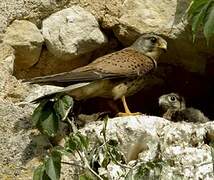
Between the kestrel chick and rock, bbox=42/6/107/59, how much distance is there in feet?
1.96

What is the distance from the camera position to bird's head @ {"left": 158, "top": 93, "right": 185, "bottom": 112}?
529 cm

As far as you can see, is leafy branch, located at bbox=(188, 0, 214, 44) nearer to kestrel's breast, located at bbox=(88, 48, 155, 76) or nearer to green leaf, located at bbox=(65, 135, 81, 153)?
green leaf, located at bbox=(65, 135, 81, 153)

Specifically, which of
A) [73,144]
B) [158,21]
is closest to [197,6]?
[73,144]

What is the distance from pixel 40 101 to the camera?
4.37 m

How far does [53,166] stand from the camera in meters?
3.64

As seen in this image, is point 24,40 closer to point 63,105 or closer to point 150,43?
point 150,43

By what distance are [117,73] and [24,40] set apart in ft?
1.86

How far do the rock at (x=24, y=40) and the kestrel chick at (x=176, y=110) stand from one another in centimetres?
87

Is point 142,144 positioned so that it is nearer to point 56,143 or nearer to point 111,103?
point 56,143

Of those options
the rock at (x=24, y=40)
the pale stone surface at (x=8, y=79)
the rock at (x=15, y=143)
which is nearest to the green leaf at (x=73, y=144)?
the rock at (x=15, y=143)

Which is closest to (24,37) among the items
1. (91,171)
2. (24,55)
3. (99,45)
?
(24,55)

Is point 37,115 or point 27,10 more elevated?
point 27,10

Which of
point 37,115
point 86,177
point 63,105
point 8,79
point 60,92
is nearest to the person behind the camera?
point 86,177

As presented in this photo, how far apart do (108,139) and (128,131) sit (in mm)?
125
